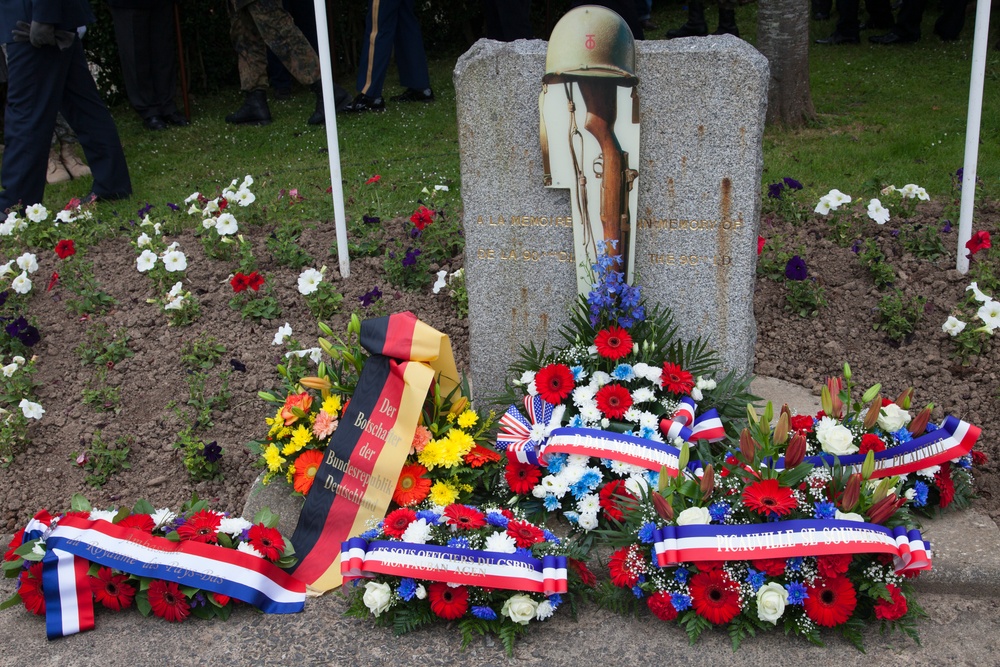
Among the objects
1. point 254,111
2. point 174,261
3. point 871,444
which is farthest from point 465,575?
point 254,111

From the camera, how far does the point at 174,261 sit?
4.43 meters

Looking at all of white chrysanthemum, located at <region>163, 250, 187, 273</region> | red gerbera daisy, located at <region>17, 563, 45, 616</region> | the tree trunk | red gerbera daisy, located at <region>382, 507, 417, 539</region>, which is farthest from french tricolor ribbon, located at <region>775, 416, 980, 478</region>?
the tree trunk

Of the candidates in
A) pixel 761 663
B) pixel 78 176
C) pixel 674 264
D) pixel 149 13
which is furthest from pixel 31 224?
pixel 761 663

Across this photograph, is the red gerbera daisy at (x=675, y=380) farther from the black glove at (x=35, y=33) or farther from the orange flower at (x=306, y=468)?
the black glove at (x=35, y=33)

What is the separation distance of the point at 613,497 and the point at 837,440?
65 centimetres

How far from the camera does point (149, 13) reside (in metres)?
7.91

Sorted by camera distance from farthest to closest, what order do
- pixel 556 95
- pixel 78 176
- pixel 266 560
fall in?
pixel 78 176, pixel 556 95, pixel 266 560

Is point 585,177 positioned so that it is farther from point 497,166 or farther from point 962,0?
point 962,0

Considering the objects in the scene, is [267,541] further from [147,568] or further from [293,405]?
[293,405]

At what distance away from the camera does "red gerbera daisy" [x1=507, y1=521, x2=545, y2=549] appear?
2636 mm

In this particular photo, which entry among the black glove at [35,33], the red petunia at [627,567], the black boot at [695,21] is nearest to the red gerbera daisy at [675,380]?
the red petunia at [627,567]

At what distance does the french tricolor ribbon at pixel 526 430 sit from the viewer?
3.08 m

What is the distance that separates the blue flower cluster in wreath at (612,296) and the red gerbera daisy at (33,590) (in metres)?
1.84

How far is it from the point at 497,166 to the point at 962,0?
24.7 ft
